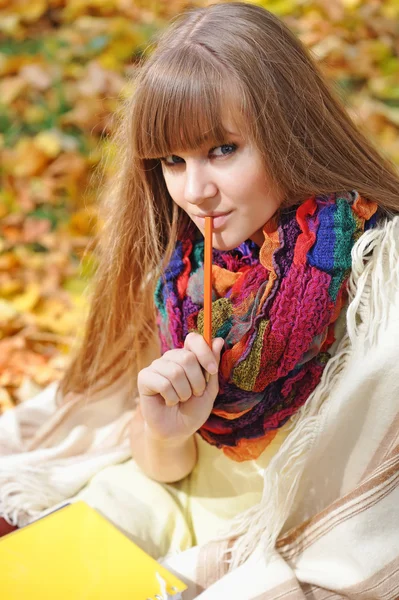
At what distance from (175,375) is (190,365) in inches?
0.9

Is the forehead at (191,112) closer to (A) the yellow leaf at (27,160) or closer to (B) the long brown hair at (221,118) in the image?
(B) the long brown hair at (221,118)

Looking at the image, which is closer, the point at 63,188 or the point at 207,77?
the point at 207,77

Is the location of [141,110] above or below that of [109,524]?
above

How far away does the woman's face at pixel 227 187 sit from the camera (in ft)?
2.99

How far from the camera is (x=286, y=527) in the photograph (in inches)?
41.3

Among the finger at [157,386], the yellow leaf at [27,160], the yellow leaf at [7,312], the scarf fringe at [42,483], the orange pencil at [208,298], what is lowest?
the scarf fringe at [42,483]

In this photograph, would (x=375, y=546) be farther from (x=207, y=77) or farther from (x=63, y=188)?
(x=63, y=188)

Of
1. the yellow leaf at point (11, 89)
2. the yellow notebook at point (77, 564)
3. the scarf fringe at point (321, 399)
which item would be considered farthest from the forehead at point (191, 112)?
the yellow leaf at point (11, 89)

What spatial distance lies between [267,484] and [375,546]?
159mm

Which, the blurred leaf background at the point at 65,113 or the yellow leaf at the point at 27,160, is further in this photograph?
the yellow leaf at the point at 27,160

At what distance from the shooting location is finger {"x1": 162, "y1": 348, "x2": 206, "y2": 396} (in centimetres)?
89

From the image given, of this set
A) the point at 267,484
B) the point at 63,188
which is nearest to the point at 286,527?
the point at 267,484

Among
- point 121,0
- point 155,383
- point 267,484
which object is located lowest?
point 267,484

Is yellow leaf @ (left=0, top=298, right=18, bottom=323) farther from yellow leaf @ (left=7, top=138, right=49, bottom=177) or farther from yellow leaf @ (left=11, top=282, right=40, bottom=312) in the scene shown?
yellow leaf @ (left=7, top=138, right=49, bottom=177)
